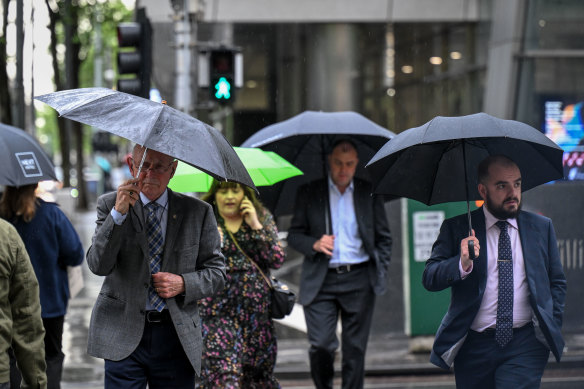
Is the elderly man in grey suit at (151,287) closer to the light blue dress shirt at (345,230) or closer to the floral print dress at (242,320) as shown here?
the floral print dress at (242,320)

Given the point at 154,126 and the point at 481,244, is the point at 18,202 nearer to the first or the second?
the point at 154,126

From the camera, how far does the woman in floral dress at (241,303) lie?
610 cm

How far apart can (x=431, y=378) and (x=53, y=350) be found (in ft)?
12.3

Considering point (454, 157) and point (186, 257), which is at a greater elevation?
point (454, 157)

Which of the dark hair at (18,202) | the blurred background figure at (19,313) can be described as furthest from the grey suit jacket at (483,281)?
the dark hair at (18,202)

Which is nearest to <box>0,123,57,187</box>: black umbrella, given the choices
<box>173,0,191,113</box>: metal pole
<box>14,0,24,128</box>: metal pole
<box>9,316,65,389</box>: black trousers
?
<box>9,316,65,389</box>: black trousers

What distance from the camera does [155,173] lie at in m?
4.43

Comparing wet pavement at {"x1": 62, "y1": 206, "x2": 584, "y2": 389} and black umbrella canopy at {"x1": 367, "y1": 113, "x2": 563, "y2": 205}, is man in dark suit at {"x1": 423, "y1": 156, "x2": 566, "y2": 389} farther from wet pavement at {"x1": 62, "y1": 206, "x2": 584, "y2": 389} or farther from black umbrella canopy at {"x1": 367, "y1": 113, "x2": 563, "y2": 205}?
wet pavement at {"x1": 62, "y1": 206, "x2": 584, "y2": 389}

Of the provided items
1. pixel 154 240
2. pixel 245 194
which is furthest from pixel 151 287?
pixel 245 194

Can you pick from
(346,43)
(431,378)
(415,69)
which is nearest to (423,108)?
(415,69)

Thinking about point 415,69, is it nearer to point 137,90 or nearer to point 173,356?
point 137,90

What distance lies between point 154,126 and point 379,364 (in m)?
5.73

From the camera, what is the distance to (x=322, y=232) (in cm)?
693

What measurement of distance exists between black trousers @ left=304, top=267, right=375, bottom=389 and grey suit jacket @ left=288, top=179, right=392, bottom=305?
0.08 m
